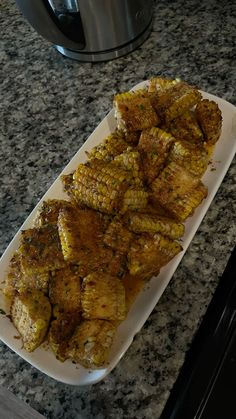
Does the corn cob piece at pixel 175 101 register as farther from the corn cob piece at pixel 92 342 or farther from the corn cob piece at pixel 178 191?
the corn cob piece at pixel 92 342

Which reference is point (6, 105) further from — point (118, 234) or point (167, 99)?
point (118, 234)

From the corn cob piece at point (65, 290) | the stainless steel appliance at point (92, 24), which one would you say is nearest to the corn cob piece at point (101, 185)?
the corn cob piece at point (65, 290)

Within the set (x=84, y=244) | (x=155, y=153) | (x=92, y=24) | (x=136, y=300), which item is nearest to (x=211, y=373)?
(x=136, y=300)

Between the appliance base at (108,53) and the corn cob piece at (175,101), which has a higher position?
the corn cob piece at (175,101)

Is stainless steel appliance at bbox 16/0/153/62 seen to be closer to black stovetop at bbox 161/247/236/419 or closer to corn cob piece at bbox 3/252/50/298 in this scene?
corn cob piece at bbox 3/252/50/298

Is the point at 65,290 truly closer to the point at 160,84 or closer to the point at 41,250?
the point at 41,250
